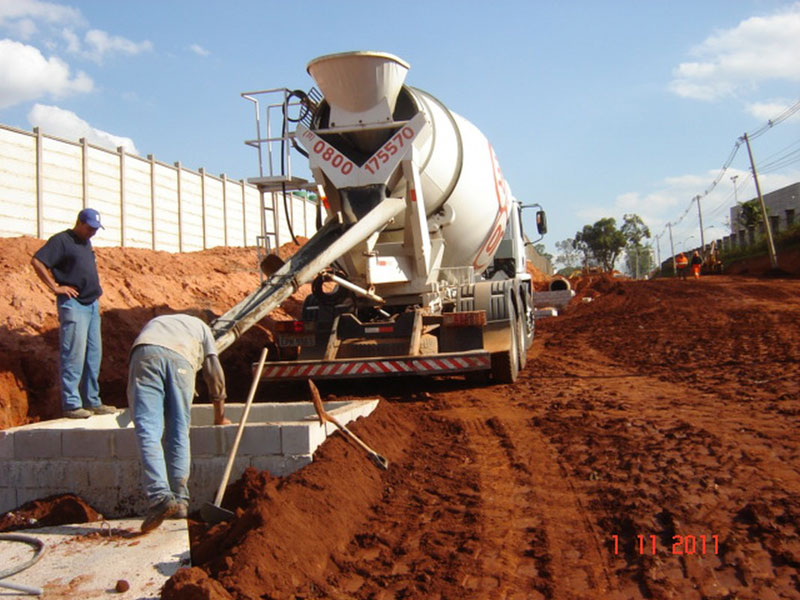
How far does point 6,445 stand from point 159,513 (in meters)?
1.59

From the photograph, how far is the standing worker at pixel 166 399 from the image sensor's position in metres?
4.38

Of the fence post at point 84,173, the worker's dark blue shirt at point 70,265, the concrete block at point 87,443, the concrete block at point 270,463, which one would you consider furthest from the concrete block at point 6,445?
the fence post at point 84,173

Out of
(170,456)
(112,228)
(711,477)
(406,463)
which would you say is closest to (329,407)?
(406,463)

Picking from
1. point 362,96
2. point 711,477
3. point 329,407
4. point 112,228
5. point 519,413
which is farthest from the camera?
point 112,228

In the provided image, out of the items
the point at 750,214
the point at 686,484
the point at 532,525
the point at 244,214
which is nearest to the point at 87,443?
the point at 532,525

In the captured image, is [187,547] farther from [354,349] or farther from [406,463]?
[354,349]

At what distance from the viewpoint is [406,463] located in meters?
5.70

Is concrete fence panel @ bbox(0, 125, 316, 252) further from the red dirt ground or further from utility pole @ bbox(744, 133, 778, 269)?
utility pole @ bbox(744, 133, 778, 269)

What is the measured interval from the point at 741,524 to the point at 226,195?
712 inches

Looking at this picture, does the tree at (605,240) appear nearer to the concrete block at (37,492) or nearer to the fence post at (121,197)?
the fence post at (121,197)

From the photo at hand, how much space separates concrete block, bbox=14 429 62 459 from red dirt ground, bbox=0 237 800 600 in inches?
53.3

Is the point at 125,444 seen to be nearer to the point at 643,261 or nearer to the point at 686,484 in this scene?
the point at 686,484

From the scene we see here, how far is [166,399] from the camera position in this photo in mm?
4723

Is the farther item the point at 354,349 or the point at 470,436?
the point at 354,349
